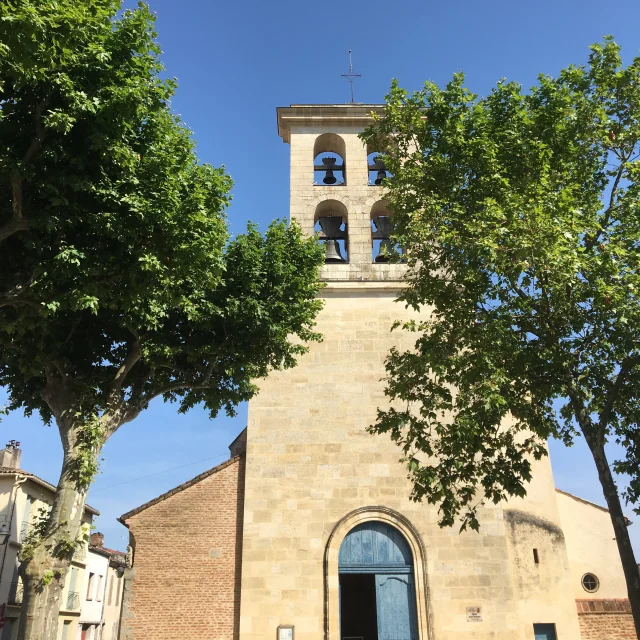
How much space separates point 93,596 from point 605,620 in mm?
26846

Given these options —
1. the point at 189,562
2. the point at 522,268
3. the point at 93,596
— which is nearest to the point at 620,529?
the point at 522,268

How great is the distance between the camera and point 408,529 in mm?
13758

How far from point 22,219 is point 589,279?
7255mm

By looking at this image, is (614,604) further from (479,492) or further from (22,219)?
(22,219)

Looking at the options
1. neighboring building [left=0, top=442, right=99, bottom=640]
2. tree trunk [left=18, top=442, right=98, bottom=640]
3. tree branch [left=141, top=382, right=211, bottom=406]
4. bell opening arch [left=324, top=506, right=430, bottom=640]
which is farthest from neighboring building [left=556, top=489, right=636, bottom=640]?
neighboring building [left=0, top=442, right=99, bottom=640]

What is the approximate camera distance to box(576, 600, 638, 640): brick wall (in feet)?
44.5

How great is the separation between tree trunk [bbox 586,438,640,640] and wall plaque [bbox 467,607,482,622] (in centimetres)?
592

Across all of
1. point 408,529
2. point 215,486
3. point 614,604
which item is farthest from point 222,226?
point 614,604

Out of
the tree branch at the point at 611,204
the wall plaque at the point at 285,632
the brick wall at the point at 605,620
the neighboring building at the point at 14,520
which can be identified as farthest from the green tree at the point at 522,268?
the neighboring building at the point at 14,520

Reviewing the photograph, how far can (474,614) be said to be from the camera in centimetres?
1308

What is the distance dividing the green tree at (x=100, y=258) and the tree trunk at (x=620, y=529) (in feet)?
18.2

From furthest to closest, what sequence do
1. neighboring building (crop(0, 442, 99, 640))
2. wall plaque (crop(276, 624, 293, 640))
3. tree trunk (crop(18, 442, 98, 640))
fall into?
1. neighboring building (crop(0, 442, 99, 640))
2. wall plaque (crop(276, 624, 293, 640))
3. tree trunk (crop(18, 442, 98, 640))

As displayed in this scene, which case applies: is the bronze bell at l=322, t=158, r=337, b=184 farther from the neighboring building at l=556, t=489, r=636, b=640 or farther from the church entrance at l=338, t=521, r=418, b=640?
the neighboring building at l=556, t=489, r=636, b=640

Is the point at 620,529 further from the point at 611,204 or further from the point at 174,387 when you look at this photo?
the point at 174,387
